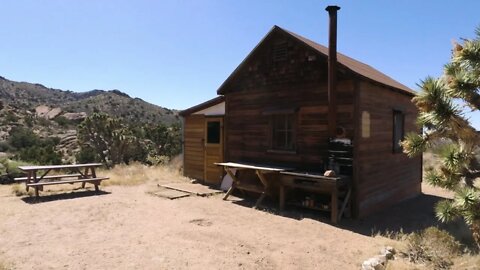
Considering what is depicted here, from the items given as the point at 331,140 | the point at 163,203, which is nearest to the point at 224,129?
the point at 163,203

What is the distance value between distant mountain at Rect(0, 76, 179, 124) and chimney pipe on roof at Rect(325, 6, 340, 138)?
45543 mm

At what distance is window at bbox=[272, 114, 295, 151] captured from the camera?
9.80 metres

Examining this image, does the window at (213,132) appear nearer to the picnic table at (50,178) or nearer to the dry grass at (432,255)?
the picnic table at (50,178)

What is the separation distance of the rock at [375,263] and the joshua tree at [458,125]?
108 centimetres

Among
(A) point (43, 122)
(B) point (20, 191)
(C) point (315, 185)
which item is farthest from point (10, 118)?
(C) point (315, 185)

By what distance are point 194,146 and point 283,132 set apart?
4841mm

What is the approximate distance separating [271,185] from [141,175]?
6.86 meters

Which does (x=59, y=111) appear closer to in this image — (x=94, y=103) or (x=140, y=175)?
(x=94, y=103)

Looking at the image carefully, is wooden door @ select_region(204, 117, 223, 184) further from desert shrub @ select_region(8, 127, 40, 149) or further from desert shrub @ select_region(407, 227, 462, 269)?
desert shrub @ select_region(8, 127, 40, 149)

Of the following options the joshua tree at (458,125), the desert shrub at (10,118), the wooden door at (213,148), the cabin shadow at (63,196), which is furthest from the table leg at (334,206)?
the desert shrub at (10,118)

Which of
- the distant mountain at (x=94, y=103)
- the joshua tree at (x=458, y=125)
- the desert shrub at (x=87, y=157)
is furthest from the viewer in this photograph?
the distant mountain at (x=94, y=103)

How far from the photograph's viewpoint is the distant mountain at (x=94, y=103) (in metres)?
52.1

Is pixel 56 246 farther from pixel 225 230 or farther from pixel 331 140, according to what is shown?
pixel 331 140

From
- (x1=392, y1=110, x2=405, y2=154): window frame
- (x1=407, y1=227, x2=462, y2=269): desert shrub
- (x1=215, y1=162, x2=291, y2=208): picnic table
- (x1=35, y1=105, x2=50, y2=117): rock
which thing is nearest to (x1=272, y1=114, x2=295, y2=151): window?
(x1=215, y1=162, x2=291, y2=208): picnic table
